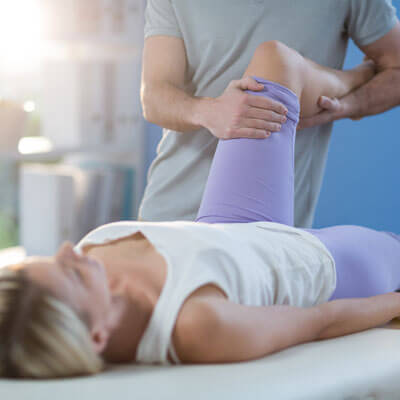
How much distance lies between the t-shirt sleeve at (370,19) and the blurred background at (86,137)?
712 mm

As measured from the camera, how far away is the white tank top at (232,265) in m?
0.88

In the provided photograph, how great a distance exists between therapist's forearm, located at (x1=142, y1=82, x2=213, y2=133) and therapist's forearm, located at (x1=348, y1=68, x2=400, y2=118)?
1.38ft

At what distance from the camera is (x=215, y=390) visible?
750mm

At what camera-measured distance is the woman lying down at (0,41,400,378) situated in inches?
31.7

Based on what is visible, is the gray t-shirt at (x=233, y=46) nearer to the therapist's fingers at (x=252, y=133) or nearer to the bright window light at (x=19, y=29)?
the therapist's fingers at (x=252, y=133)

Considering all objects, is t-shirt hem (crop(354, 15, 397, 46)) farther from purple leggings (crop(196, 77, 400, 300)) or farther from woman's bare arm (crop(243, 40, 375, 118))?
purple leggings (crop(196, 77, 400, 300))

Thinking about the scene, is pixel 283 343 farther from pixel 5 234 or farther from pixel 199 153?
pixel 5 234

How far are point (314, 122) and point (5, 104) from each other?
1.40 meters

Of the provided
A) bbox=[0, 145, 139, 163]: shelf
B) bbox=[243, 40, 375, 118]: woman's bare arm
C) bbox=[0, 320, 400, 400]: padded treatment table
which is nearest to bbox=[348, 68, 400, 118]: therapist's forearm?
bbox=[243, 40, 375, 118]: woman's bare arm

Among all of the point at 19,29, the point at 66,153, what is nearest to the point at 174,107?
the point at 66,153

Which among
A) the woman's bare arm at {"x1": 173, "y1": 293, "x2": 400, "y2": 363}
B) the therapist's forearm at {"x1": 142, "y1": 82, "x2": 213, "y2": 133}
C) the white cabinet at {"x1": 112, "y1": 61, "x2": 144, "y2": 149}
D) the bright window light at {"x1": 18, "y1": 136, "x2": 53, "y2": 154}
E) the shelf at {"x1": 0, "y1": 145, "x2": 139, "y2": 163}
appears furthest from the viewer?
the white cabinet at {"x1": 112, "y1": 61, "x2": 144, "y2": 149}

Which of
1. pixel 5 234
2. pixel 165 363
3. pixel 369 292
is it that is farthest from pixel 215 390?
pixel 5 234

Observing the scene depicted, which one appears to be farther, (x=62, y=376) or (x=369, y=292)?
(x=369, y=292)

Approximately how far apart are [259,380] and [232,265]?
0.22 m
